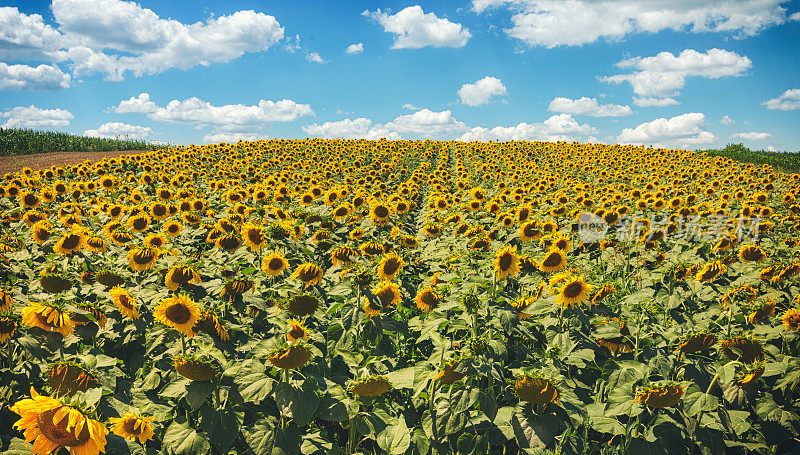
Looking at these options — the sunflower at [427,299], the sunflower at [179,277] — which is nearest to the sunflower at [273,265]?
the sunflower at [179,277]

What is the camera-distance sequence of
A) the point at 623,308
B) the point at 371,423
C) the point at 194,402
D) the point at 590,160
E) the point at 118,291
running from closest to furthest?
the point at 194,402 → the point at 371,423 → the point at 118,291 → the point at 623,308 → the point at 590,160

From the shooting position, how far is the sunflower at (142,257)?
13.7 feet

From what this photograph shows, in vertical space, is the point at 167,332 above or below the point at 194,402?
above

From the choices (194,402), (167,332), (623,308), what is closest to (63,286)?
(167,332)

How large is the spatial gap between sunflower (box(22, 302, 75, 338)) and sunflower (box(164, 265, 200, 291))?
2.19ft

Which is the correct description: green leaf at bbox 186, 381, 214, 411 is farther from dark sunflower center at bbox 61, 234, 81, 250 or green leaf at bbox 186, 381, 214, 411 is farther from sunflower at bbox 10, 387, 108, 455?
dark sunflower center at bbox 61, 234, 81, 250

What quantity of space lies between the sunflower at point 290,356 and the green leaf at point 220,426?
0.57 meters

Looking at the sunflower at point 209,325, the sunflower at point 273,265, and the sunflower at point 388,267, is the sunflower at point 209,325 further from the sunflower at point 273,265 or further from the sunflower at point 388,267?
the sunflower at point 388,267

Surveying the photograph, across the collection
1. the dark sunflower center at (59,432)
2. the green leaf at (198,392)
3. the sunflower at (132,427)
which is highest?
the dark sunflower center at (59,432)

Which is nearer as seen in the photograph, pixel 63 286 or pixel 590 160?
pixel 63 286

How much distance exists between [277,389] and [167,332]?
1.06 meters

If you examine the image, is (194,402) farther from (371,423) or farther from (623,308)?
(623,308)

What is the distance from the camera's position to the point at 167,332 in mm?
2984

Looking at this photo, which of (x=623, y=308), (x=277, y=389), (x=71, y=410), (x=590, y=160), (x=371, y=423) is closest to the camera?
(x=71, y=410)
